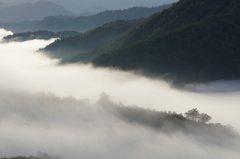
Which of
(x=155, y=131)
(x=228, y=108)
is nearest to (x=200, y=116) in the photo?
(x=155, y=131)

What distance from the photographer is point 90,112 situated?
575ft

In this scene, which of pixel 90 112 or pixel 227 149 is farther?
pixel 90 112

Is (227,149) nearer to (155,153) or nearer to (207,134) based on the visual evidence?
(207,134)

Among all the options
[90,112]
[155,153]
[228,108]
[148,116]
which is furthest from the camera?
[228,108]

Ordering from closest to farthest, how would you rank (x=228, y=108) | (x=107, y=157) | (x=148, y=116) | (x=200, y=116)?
1. (x=107, y=157)
2. (x=200, y=116)
3. (x=148, y=116)
4. (x=228, y=108)

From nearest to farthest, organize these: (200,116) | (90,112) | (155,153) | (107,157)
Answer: (107,157) < (155,153) < (200,116) < (90,112)

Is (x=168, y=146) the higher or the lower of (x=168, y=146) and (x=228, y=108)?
the lower

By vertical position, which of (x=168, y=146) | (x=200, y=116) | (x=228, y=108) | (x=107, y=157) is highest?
(x=228, y=108)

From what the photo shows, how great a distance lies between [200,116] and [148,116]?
22.1 m

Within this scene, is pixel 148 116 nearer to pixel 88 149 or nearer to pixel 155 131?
pixel 155 131

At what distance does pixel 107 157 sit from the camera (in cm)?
12256

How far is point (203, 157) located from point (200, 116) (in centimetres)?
1951

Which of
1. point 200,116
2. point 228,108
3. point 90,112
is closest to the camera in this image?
point 200,116

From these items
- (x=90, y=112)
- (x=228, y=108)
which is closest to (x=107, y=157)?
(x=90, y=112)
